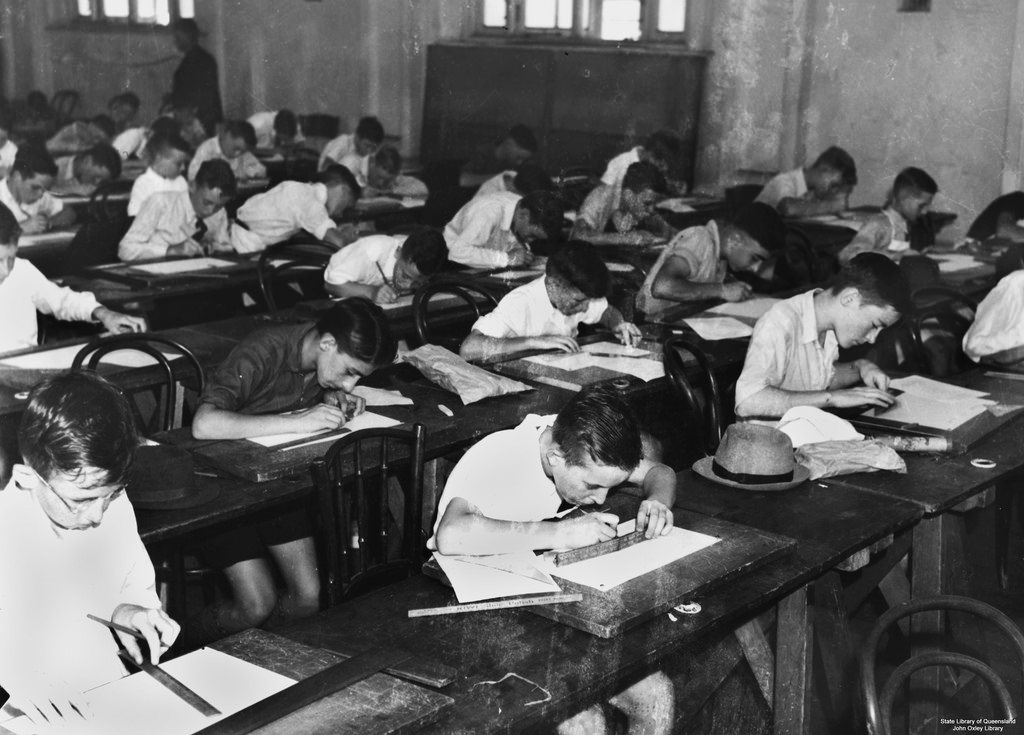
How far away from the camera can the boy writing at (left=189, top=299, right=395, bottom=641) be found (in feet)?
10.3

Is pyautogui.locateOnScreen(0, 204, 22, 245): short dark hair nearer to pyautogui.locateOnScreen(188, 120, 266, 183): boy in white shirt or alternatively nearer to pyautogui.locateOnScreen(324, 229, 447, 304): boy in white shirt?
pyautogui.locateOnScreen(188, 120, 266, 183): boy in white shirt

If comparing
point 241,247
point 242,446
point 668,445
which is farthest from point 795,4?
point 242,446

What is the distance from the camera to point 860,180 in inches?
272

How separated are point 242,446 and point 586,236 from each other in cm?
298

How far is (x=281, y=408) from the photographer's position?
3.41m

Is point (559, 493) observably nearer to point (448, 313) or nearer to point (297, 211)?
point (448, 313)

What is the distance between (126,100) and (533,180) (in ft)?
5.98

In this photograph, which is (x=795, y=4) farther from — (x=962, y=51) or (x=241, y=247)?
(x=241, y=247)

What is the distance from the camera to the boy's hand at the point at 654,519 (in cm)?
255

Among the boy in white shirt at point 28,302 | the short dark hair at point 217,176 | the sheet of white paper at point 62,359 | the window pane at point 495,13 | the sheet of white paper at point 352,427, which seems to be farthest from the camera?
the short dark hair at point 217,176

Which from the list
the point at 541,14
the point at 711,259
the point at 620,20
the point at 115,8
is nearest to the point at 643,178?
the point at 711,259

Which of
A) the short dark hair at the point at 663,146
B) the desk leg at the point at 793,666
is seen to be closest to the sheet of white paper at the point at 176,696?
the desk leg at the point at 793,666

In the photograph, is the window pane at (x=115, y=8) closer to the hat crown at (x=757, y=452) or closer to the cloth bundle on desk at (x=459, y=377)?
the cloth bundle on desk at (x=459, y=377)

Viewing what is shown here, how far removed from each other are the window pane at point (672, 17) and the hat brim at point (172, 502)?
3850 mm
